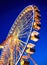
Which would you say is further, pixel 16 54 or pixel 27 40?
pixel 16 54

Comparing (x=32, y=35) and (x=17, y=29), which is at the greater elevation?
(x=17, y=29)

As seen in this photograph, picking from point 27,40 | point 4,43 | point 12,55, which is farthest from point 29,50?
point 4,43

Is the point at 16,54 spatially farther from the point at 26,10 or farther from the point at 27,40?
the point at 26,10

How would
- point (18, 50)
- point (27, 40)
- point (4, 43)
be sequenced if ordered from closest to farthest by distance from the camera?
point (27, 40)
point (18, 50)
point (4, 43)

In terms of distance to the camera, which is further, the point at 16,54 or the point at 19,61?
the point at 16,54

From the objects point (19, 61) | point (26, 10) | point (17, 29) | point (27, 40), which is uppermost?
point (26, 10)

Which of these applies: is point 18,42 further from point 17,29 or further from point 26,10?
point 26,10

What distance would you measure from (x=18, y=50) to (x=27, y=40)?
0.94m

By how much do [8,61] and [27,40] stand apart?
1618 mm

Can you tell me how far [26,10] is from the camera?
8.91 m

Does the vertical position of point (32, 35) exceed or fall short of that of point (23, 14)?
it falls short

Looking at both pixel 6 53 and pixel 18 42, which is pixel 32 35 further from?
pixel 6 53

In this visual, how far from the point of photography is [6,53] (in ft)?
29.3

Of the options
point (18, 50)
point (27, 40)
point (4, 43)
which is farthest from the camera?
point (4, 43)
